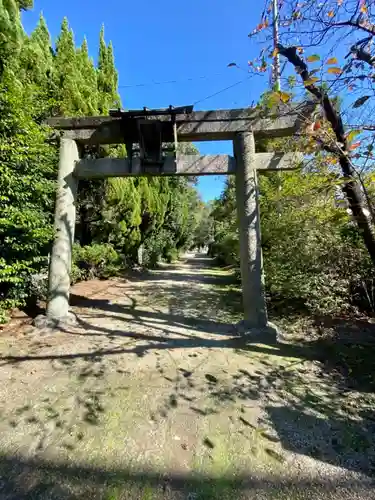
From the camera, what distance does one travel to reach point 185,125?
16.0ft

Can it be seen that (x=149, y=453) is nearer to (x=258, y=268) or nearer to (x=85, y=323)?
(x=258, y=268)

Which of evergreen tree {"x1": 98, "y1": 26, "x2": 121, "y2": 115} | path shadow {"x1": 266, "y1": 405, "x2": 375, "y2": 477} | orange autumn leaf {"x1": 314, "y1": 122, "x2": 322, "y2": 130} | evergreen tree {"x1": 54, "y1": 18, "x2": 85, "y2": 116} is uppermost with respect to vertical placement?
evergreen tree {"x1": 98, "y1": 26, "x2": 121, "y2": 115}

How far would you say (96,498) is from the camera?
1.65 meters

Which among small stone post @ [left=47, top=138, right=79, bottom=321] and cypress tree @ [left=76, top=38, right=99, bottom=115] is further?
cypress tree @ [left=76, top=38, right=99, bottom=115]

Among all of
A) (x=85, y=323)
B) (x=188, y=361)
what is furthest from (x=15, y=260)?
(x=188, y=361)

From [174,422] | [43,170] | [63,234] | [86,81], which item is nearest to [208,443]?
[174,422]

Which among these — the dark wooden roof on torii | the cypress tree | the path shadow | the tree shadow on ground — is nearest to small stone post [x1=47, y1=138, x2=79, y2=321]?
the dark wooden roof on torii

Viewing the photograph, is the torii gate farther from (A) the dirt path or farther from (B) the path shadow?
(B) the path shadow

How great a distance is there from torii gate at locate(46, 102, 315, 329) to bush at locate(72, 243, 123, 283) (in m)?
3.45

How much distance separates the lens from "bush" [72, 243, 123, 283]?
8.90 metres

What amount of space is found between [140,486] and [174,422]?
2.25ft

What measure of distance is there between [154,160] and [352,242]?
13.2 ft

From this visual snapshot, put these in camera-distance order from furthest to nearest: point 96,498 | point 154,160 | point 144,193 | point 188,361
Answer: point 144,193 → point 154,160 → point 188,361 → point 96,498

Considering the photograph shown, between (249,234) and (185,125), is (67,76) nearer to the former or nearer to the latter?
(185,125)
